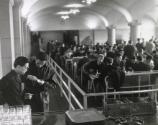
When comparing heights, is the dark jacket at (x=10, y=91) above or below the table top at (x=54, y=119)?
above

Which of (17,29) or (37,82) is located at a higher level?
(17,29)

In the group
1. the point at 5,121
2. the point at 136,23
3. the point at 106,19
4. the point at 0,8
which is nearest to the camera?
the point at 5,121

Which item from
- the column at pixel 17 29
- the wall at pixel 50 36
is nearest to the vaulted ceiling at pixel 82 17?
the wall at pixel 50 36

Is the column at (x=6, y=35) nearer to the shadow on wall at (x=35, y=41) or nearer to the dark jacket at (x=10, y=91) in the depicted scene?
the dark jacket at (x=10, y=91)

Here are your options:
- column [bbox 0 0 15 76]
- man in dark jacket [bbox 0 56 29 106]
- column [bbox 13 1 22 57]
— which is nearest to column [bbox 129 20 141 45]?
column [bbox 13 1 22 57]

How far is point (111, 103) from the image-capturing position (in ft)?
13.1

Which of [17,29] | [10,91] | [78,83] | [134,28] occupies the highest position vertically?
[134,28]

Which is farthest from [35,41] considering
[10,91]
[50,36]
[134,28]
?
[10,91]

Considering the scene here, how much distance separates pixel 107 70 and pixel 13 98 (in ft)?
13.4

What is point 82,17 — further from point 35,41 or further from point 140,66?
point 140,66

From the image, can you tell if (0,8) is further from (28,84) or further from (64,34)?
(64,34)

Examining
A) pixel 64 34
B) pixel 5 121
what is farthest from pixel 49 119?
pixel 64 34

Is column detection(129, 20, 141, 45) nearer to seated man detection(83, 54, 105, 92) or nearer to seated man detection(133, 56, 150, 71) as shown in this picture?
seated man detection(133, 56, 150, 71)

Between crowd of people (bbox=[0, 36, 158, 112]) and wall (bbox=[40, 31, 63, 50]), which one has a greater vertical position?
wall (bbox=[40, 31, 63, 50])
